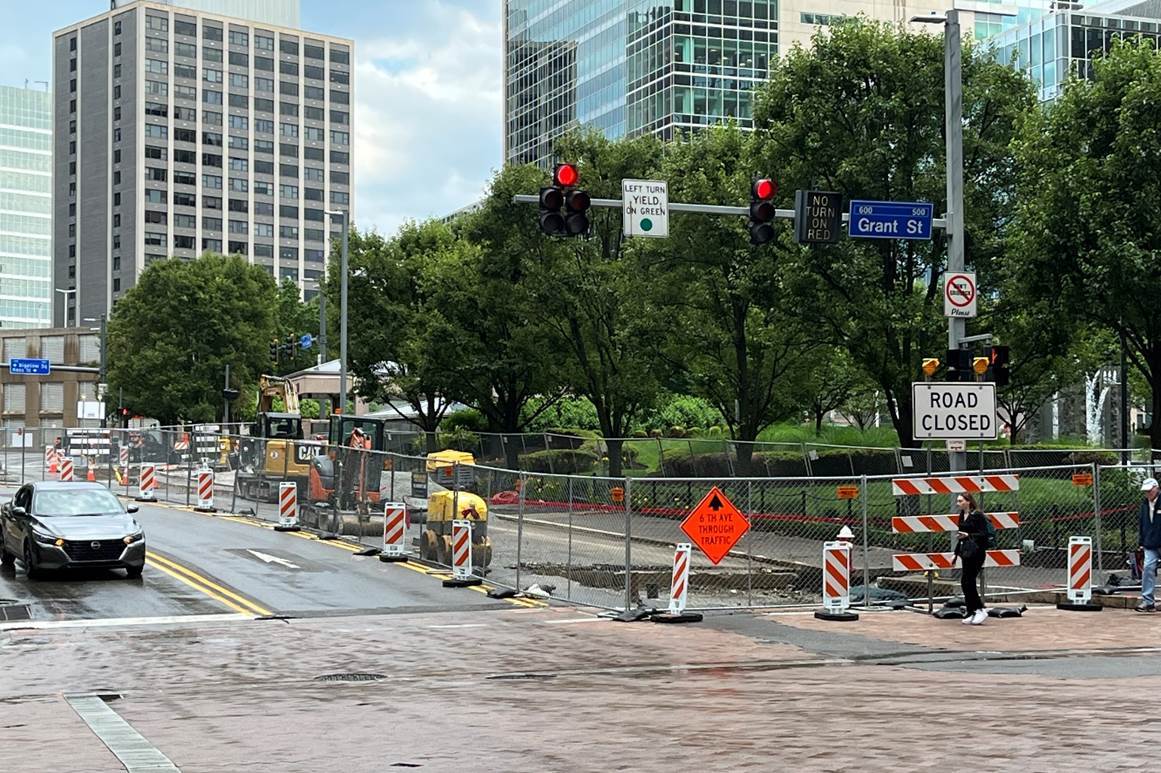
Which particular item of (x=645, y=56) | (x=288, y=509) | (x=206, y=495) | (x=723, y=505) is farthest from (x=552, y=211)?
(x=645, y=56)

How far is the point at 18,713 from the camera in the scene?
1219 cm

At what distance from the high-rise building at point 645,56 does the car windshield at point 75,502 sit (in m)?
68.0

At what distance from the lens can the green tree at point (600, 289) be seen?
1732 inches

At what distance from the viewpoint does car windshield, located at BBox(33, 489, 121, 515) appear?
78.8ft

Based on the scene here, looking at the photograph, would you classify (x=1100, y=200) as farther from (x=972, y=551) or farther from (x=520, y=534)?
(x=520, y=534)

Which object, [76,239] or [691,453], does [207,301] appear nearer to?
[691,453]

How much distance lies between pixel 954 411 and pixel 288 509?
16.9 metres

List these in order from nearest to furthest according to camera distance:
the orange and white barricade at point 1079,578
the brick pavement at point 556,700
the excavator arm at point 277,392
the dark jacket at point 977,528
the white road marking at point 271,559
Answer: the brick pavement at point 556,700 → the dark jacket at point 977,528 → the orange and white barricade at point 1079,578 → the white road marking at point 271,559 → the excavator arm at point 277,392

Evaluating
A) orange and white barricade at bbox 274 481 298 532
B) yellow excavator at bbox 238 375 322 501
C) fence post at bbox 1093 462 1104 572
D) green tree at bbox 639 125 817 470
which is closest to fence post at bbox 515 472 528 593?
fence post at bbox 1093 462 1104 572

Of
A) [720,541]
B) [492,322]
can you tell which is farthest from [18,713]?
[492,322]

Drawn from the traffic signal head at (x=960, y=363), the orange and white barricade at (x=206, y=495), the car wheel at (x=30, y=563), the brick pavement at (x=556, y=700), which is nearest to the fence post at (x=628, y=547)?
the brick pavement at (x=556, y=700)

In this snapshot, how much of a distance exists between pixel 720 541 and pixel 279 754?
10.6m

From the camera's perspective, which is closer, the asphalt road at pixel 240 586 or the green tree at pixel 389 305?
the asphalt road at pixel 240 586

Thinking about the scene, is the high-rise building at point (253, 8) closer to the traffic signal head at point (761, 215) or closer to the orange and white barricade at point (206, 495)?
the orange and white barricade at point (206, 495)
